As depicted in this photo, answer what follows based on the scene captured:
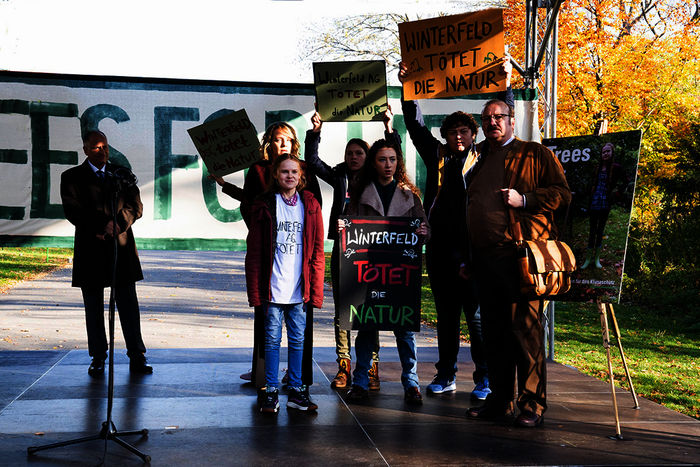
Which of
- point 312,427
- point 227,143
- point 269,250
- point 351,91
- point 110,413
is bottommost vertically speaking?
point 312,427

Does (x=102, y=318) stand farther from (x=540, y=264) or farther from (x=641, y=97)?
(x=641, y=97)

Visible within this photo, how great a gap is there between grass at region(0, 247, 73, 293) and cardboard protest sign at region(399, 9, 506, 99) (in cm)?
1314

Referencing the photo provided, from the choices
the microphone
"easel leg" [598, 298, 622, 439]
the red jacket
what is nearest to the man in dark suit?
the red jacket

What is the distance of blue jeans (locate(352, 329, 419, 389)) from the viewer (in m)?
6.16

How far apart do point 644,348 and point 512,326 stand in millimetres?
6324

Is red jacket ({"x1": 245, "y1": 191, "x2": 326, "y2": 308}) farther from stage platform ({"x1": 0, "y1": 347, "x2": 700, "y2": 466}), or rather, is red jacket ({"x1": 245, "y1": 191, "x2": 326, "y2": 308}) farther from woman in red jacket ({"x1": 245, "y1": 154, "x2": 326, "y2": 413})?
stage platform ({"x1": 0, "y1": 347, "x2": 700, "y2": 466})

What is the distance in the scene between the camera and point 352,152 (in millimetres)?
6430

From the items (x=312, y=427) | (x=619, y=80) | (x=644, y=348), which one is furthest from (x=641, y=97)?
(x=312, y=427)

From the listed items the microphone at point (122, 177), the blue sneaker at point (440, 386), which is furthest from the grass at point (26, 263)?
the microphone at point (122, 177)

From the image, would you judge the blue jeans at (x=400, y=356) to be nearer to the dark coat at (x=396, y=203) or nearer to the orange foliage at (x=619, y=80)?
the dark coat at (x=396, y=203)

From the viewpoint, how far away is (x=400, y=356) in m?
6.20

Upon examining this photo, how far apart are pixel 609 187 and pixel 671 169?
14.7 metres

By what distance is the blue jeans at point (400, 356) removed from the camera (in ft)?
20.2

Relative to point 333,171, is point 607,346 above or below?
below
